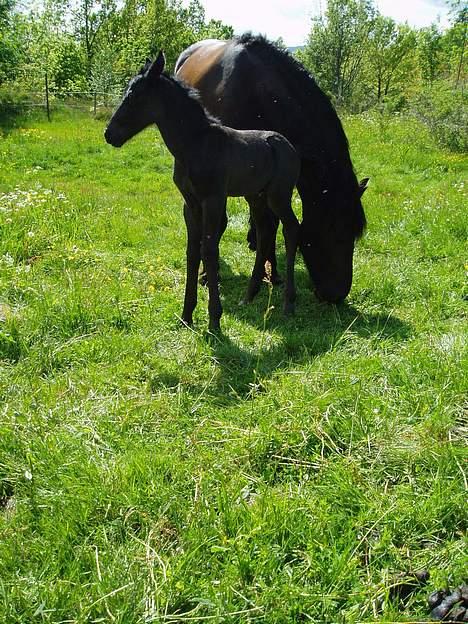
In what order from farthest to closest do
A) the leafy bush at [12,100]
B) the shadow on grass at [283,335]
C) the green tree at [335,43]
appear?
1. the green tree at [335,43]
2. the leafy bush at [12,100]
3. the shadow on grass at [283,335]

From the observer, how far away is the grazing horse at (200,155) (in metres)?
4.39

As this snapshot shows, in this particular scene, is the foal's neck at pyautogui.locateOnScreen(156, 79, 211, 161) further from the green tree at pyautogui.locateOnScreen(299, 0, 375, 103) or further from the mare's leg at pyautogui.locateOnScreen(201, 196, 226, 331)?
the green tree at pyautogui.locateOnScreen(299, 0, 375, 103)

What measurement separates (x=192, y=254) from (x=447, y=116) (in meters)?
12.3

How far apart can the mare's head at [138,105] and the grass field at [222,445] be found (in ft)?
4.87

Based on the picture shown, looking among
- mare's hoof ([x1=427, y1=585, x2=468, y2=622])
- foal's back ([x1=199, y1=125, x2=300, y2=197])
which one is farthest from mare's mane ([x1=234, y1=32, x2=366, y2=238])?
mare's hoof ([x1=427, y1=585, x2=468, y2=622])

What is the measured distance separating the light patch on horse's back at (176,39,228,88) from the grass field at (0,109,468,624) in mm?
2241

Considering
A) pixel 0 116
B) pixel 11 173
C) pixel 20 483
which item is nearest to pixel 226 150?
pixel 20 483

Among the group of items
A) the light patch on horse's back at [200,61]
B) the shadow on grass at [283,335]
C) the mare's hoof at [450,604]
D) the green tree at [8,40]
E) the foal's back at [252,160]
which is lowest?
the mare's hoof at [450,604]

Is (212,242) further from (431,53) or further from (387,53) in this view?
(387,53)

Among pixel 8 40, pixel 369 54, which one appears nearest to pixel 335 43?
pixel 369 54

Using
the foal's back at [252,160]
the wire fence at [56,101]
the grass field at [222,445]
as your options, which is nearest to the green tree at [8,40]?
the wire fence at [56,101]

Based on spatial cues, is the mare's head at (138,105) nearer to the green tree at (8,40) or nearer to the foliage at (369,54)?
the green tree at (8,40)

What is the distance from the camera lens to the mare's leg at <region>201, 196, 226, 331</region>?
455 centimetres

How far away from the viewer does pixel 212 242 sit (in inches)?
184
